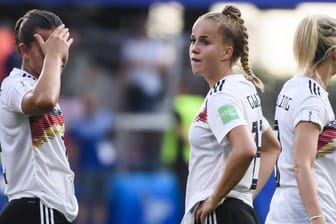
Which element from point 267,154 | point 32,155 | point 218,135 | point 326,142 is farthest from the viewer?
point 267,154

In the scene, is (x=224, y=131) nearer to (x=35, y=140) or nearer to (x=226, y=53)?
(x=226, y=53)

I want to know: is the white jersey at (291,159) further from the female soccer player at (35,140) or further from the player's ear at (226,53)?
the female soccer player at (35,140)

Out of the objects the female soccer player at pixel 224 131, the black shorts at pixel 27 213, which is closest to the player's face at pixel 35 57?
the black shorts at pixel 27 213

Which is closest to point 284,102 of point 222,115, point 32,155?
point 222,115

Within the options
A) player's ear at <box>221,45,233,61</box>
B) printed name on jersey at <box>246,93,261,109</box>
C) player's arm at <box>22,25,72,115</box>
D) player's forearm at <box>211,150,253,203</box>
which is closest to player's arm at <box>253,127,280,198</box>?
printed name on jersey at <box>246,93,261,109</box>

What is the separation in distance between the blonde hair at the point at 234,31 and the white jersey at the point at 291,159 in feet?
0.86

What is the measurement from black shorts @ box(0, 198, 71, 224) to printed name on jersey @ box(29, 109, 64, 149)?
294 millimetres

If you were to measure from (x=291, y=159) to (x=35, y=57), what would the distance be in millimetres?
1517

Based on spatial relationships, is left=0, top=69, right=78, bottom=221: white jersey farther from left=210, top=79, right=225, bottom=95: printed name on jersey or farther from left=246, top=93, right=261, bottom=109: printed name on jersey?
left=246, top=93, right=261, bottom=109: printed name on jersey

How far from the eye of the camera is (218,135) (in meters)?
5.64

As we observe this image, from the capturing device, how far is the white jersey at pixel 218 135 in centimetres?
566

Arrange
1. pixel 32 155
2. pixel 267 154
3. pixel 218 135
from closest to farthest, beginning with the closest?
pixel 218 135, pixel 32 155, pixel 267 154

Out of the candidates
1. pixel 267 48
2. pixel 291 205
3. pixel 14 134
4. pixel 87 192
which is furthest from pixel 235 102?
pixel 267 48

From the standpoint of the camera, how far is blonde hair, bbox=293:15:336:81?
6.18 m
